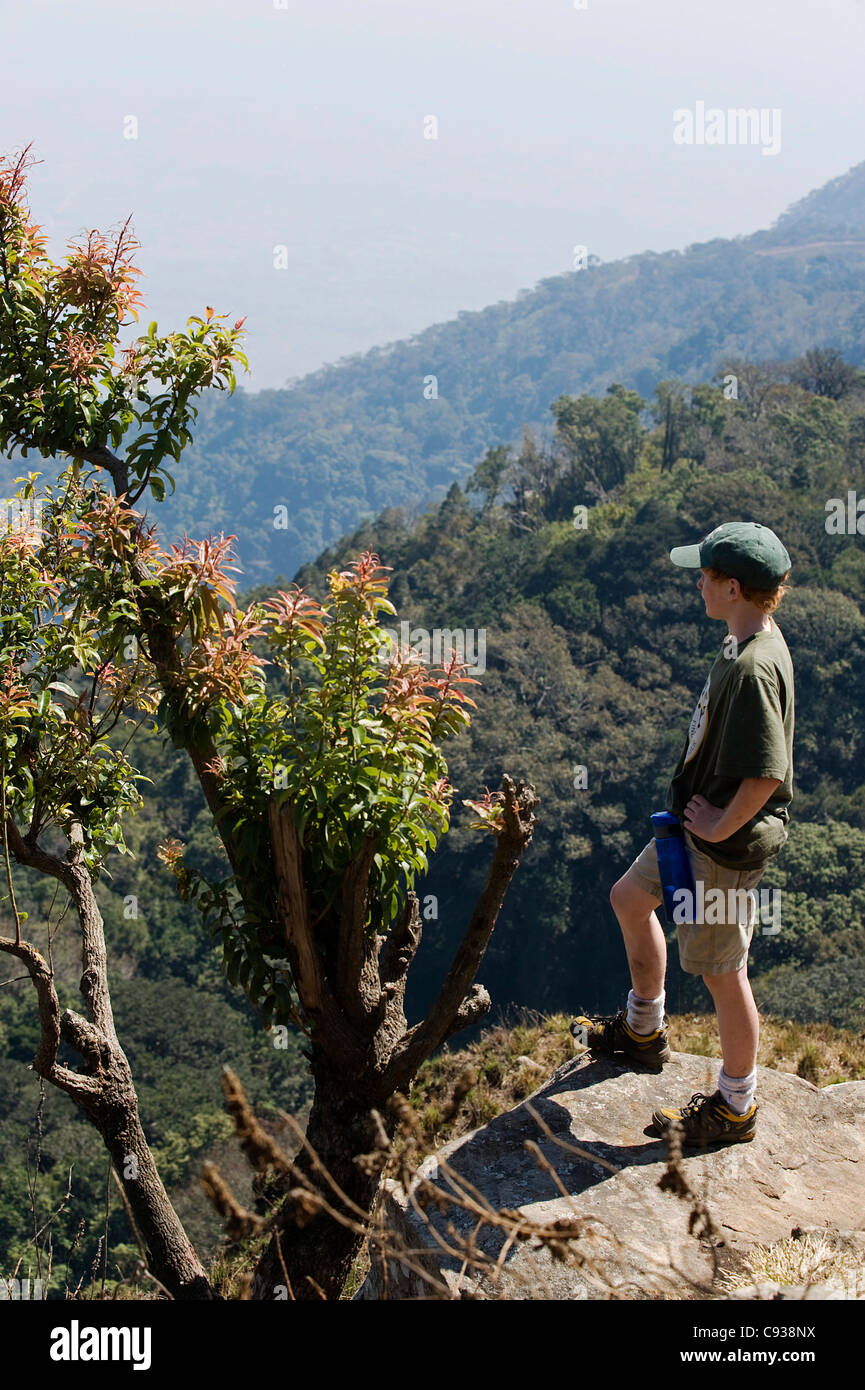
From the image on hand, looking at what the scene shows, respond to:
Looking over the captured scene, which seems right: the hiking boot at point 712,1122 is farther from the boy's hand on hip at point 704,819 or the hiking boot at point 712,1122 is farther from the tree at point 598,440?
the tree at point 598,440

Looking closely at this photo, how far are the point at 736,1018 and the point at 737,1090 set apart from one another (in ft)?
0.90

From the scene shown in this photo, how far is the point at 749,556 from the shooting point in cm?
330

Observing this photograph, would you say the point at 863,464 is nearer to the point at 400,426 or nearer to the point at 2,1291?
the point at 2,1291

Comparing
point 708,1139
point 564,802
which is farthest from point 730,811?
point 564,802

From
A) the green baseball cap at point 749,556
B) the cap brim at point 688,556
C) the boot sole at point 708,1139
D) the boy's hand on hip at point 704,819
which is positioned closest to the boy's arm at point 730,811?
the boy's hand on hip at point 704,819

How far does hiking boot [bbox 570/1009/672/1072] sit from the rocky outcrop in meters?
0.06

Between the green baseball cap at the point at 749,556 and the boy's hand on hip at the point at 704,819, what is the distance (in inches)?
25.7

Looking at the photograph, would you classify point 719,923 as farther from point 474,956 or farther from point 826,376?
point 826,376

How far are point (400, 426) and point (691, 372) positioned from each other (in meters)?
52.3

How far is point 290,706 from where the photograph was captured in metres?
3.47

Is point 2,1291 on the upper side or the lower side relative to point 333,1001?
lower

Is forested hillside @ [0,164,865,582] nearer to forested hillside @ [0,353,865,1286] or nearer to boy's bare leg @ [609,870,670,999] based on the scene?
forested hillside @ [0,353,865,1286]

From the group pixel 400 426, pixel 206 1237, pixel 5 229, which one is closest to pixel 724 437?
pixel 206 1237

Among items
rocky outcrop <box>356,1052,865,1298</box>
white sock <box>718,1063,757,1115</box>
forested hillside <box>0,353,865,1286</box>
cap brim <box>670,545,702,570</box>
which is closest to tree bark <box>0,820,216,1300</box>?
rocky outcrop <box>356,1052,865,1298</box>
